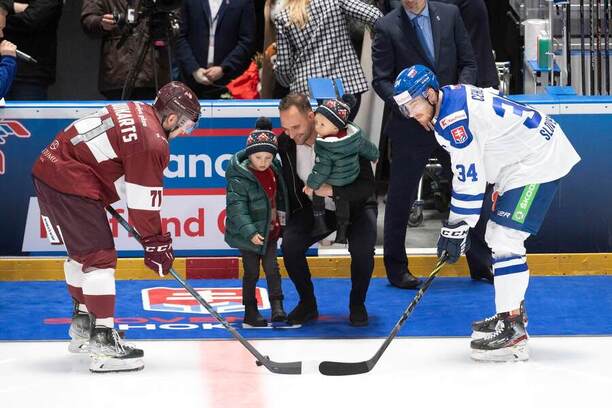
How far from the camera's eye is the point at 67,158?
6.91m

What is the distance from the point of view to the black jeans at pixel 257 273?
7.75 m

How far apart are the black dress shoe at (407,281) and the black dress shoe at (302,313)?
0.99 metres

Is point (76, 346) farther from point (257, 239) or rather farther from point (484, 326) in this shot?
point (484, 326)

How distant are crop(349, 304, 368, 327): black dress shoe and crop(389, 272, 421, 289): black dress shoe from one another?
35.0 inches

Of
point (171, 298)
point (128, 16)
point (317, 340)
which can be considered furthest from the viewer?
point (128, 16)

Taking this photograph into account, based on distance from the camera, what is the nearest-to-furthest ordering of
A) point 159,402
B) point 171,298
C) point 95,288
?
point 159,402, point 95,288, point 171,298

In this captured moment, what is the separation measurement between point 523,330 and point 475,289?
5.37 feet

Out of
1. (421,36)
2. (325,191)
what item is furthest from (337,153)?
(421,36)

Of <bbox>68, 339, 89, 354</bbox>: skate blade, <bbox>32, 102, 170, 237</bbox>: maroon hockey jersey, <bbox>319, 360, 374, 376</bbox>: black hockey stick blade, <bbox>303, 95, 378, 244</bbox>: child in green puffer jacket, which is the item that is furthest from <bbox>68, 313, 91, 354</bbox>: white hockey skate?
<bbox>303, 95, 378, 244</bbox>: child in green puffer jacket

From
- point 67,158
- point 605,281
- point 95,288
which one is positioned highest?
point 67,158

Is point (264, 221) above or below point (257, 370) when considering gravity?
above

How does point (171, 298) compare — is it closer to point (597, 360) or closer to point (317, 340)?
point (317, 340)

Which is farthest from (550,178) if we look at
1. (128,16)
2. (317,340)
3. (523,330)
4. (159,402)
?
(128,16)

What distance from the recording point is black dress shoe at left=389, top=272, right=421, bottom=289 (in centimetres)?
871
